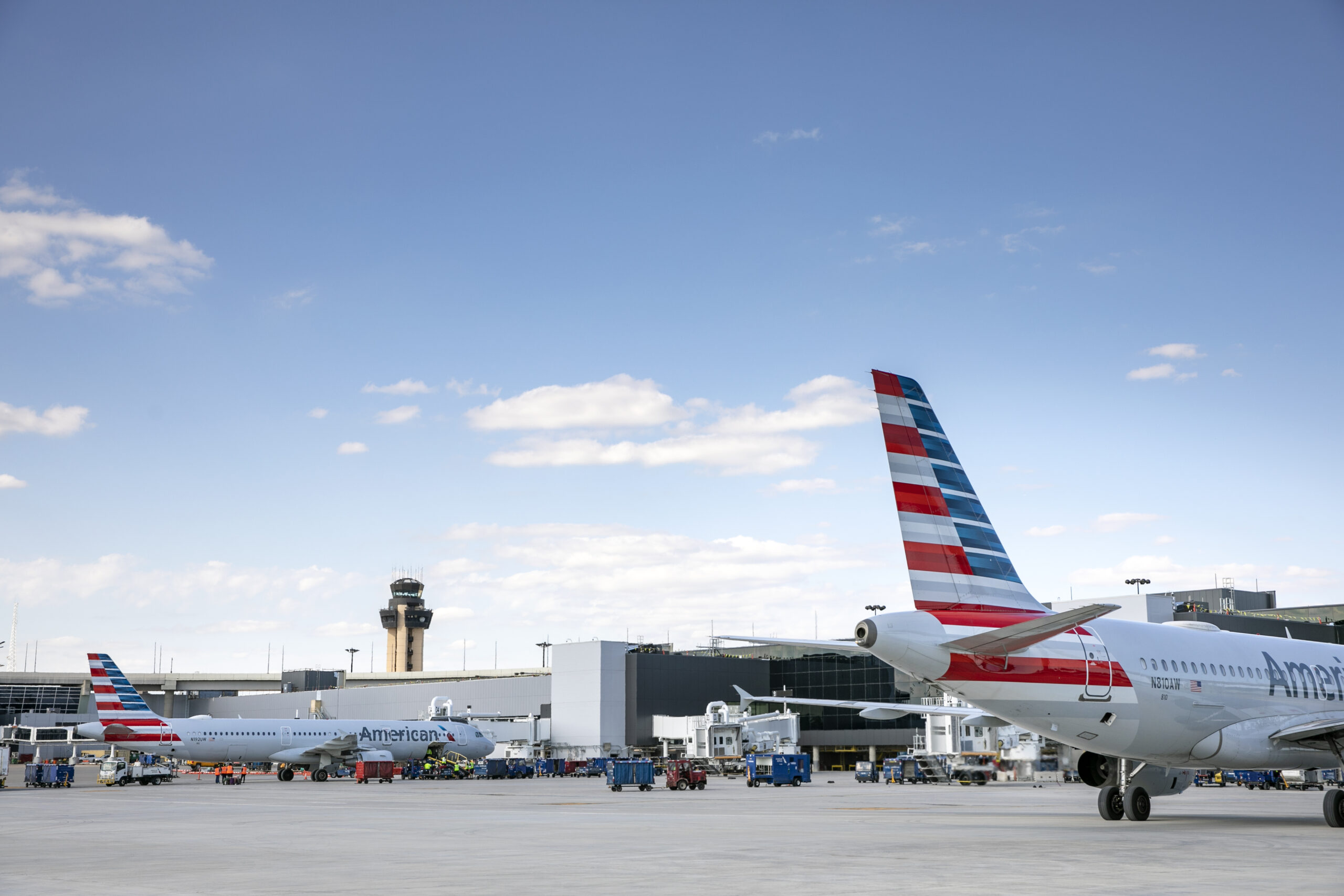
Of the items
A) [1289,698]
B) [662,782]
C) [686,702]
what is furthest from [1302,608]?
[1289,698]

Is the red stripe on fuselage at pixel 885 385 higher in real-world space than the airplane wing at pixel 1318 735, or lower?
higher

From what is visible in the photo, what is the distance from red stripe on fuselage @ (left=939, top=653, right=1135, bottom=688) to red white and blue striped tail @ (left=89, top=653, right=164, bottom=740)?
57.1 meters

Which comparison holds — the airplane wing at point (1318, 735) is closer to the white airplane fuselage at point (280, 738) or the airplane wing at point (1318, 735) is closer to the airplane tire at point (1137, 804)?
the airplane tire at point (1137, 804)

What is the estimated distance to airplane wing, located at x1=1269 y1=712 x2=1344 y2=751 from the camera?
26281mm

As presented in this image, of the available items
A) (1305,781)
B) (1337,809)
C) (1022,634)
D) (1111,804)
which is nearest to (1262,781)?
(1305,781)

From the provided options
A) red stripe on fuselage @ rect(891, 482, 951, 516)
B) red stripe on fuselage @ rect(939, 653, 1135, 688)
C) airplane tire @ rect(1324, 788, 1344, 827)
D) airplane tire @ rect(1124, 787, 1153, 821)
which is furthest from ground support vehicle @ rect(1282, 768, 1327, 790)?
red stripe on fuselage @ rect(891, 482, 951, 516)

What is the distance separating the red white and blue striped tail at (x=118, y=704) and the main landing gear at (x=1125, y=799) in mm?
56264

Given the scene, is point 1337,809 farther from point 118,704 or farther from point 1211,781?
point 118,704

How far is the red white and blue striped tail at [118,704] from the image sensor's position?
6569 cm

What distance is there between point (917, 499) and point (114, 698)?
58.2m

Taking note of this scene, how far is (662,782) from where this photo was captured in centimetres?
6750

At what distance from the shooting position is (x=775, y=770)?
2299 inches

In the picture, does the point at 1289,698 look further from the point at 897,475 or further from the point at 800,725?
the point at 800,725

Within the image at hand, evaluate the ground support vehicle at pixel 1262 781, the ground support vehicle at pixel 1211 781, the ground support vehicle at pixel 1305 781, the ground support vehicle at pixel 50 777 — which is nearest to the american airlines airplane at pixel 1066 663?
the ground support vehicle at pixel 1262 781
